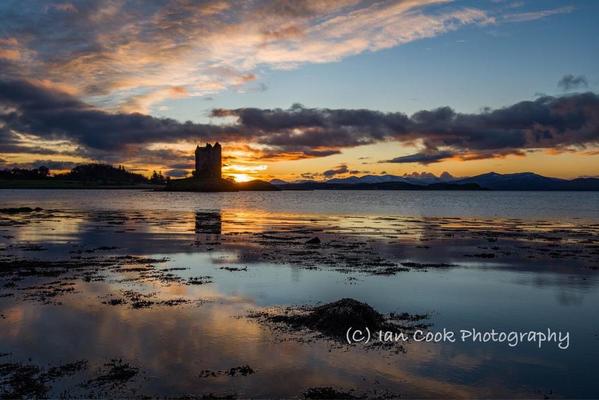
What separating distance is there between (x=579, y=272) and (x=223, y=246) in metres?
26.8

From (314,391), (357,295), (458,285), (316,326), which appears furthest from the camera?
(458,285)

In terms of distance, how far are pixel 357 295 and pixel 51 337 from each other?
41.9 feet

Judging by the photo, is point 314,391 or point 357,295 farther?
point 357,295

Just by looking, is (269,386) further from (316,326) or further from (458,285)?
(458,285)

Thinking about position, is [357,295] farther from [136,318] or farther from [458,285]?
[136,318]

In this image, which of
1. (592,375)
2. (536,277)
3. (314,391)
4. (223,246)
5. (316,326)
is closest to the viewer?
(314,391)

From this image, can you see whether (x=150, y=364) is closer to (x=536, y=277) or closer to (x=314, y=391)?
(x=314, y=391)

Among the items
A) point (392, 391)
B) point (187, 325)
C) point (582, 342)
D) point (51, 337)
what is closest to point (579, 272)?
point (582, 342)

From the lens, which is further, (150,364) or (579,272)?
(579,272)

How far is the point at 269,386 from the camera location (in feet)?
38.4

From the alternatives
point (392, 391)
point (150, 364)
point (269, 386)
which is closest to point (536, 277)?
point (392, 391)

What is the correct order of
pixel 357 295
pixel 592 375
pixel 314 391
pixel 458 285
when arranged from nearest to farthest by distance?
pixel 314 391 < pixel 592 375 < pixel 357 295 < pixel 458 285

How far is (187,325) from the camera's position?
54.2ft

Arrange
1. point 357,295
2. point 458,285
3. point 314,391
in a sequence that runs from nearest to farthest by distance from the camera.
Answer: point 314,391
point 357,295
point 458,285
